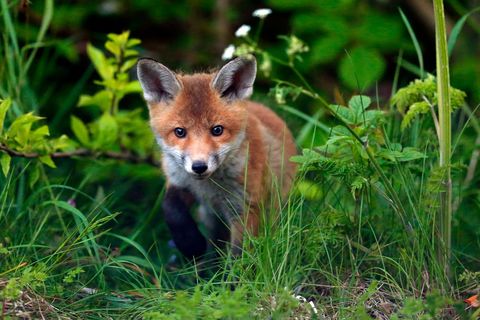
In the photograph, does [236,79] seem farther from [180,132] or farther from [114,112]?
[114,112]

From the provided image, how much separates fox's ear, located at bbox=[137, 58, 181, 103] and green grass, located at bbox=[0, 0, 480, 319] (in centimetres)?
71

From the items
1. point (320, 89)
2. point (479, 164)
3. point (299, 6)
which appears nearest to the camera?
point (479, 164)

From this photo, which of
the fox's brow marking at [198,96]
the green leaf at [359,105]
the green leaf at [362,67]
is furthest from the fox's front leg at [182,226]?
the green leaf at [362,67]

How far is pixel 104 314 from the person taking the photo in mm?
3596

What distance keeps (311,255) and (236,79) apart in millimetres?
1249

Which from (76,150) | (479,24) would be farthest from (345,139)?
(479,24)

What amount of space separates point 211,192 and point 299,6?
8.35ft

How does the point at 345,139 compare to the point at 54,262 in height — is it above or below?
above

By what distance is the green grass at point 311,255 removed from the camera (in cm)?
338

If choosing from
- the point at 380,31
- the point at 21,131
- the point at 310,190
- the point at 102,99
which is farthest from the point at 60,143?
the point at 380,31

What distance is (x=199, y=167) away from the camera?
416 cm

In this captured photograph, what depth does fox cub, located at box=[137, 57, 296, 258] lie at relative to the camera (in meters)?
4.46

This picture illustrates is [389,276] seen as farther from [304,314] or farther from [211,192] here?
[211,192]

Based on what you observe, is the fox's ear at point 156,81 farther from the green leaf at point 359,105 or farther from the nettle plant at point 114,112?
the green leaf at point 359,105
